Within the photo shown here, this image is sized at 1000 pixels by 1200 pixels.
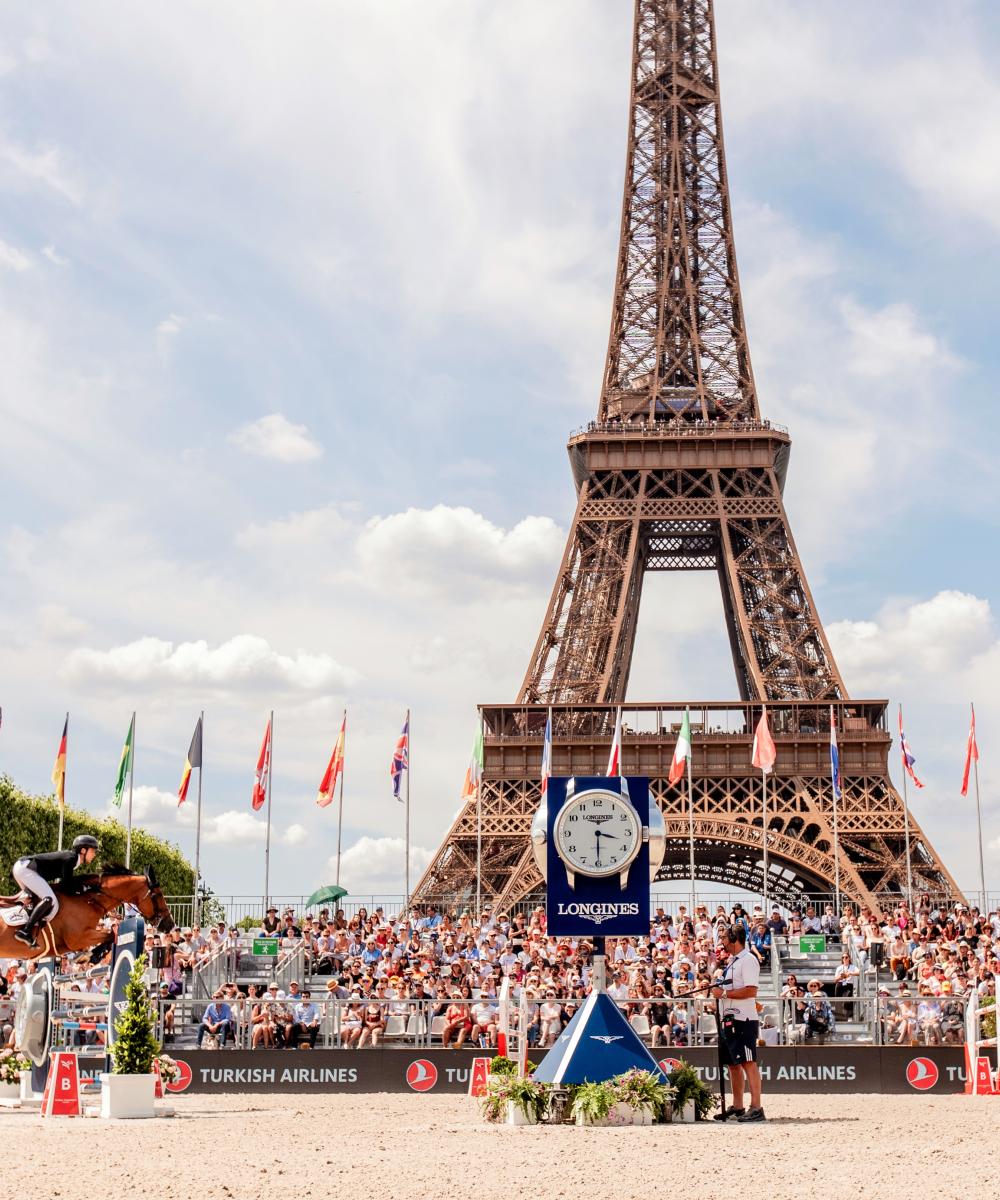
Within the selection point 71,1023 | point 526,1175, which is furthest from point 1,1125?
point 71,1023

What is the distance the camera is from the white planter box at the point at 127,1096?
14.6 m

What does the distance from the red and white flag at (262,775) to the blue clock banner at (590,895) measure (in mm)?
24732

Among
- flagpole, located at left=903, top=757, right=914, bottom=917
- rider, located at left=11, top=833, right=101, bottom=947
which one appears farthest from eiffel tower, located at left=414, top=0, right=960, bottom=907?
rider, located at left=11, top=833, right=101, bottom=947

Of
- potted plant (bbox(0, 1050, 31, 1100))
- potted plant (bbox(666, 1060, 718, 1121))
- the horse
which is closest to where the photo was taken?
potted plant (bbox(666, 1060, 718, 1121))

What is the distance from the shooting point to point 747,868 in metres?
52.5

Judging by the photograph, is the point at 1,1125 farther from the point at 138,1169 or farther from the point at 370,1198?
the point at 370,1198

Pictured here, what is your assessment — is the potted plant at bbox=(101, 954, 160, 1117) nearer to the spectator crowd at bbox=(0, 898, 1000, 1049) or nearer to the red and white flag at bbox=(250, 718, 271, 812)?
the spectator crowd at bbox=(0, 898, 1000, 1049)

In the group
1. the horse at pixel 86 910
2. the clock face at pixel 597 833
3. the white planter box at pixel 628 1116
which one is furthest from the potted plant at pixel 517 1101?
the horse at pixel 86 910

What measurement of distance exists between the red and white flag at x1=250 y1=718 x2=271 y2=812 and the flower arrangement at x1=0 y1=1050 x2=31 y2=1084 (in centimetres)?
2141

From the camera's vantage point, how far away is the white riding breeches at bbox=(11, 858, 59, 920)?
15273 mm

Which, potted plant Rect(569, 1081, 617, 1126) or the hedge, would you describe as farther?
the hedge

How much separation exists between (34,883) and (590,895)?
19.0 feet

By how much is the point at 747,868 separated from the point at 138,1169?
44264 mm

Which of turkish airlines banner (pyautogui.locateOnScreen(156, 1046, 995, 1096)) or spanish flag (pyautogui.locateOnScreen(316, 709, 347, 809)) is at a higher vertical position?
spanish flag (pyautogui.locateOnScreen(316, 709, 347, 809))
